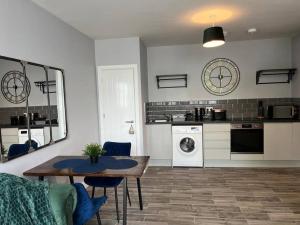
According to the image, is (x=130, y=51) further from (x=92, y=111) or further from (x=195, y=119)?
(x=195, y=119)

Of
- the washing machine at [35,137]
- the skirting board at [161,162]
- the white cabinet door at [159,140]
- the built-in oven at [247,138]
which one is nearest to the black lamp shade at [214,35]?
the built-in oven at [247,138]

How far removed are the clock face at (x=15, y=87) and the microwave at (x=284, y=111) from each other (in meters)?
4.14

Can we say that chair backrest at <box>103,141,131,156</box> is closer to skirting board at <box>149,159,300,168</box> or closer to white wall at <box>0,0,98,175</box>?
white wall at <box>0,0,98,175</box>

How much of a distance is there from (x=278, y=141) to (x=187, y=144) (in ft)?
5.25

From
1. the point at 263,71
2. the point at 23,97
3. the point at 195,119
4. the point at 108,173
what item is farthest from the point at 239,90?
the point at 23,97

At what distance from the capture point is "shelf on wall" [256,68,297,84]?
4703mm

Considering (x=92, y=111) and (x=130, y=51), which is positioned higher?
(x=130, y=51)

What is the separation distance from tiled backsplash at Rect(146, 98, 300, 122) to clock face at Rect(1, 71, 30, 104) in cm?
277

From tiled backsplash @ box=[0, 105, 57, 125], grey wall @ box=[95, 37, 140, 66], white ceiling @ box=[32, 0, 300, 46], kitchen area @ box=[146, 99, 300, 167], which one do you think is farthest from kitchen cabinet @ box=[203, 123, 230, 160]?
tiled backsplash @ box=[0, 105, 57, 125]

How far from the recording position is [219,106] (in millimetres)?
4953

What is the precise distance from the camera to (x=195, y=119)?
4.86 meters

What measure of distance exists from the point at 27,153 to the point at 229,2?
2.73m

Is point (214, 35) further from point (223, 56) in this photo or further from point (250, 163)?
point (250, 163)

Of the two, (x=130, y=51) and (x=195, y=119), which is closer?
(x=130, y=51)
